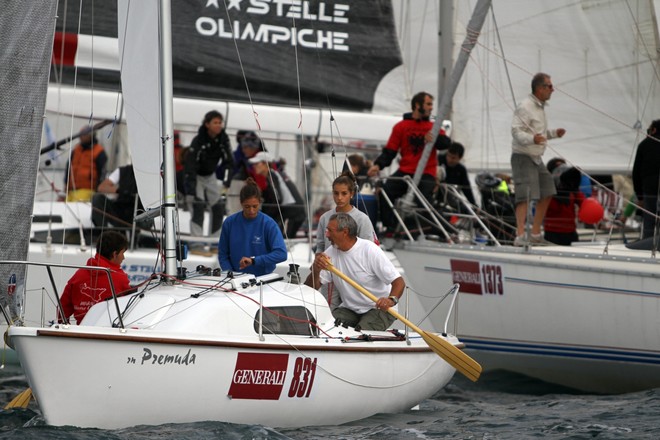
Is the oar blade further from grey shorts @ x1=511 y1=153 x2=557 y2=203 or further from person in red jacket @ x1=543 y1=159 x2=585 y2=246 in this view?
person in red jacket @ x1=543 y1=159 x2=585 y2=246

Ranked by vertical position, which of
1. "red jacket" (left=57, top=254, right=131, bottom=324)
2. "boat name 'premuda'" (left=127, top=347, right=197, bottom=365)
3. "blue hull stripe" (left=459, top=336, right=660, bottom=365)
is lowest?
"blue hull stripe" (left=459, top=336, right=660, bottom=365)

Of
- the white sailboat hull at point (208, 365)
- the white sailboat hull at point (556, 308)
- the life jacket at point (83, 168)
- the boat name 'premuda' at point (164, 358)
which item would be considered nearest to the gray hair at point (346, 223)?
the white sailboat hull at point (208, 365)

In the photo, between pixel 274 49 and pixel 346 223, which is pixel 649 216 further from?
pixel 274 49

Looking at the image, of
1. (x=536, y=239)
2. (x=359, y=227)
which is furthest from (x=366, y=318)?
(x=536, y=239)

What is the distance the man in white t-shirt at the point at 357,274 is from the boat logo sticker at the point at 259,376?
3.18 ft

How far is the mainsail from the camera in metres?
7.57

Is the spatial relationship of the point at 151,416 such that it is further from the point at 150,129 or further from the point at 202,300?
the point at 150,129

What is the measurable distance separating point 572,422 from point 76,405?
351 centimetres

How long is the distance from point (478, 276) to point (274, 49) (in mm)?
3289

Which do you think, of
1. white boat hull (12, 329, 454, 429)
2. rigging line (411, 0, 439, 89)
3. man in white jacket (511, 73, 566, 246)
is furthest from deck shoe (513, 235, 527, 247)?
rigging line (411, 0, 439, 89)

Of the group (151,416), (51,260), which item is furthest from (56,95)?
(151,416)

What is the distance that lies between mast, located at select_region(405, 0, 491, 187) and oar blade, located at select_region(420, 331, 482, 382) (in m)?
3.61

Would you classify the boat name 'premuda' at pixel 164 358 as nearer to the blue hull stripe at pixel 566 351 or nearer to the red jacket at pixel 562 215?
the blue hull stripe at pixel 566 351

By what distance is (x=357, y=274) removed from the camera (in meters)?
8.56
